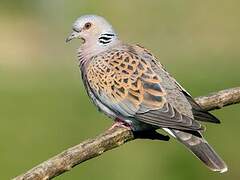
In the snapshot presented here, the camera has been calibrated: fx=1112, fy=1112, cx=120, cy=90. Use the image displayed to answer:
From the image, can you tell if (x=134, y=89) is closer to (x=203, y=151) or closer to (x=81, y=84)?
(x=203, y=151)

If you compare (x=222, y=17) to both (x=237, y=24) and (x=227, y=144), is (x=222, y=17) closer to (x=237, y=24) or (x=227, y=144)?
(x=237, y=24)

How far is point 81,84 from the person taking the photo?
10.9 meters

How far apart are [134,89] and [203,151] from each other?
527 mm

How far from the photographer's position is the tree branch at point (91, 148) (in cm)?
389

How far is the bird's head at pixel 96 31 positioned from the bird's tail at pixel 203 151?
75 cm

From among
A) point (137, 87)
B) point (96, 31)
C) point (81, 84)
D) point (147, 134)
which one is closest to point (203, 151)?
point (147, 134)

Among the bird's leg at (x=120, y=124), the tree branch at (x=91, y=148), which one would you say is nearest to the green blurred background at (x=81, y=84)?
the bird's leg at (x=120, y=124)

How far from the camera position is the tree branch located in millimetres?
3893

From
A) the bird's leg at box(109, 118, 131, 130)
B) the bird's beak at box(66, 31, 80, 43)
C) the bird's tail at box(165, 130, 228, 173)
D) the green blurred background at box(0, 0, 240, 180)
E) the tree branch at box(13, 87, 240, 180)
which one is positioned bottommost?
the green blurred background at box(0, 0, 240, 180)

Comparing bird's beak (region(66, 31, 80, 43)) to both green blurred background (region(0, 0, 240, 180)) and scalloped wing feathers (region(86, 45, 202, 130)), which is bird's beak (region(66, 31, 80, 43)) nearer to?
scalloped wing feathers (region(86, 45, 202, 130))

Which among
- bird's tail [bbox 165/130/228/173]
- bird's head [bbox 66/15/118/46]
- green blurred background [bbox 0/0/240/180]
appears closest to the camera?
bird's tail [bbox 165/130/228/173]

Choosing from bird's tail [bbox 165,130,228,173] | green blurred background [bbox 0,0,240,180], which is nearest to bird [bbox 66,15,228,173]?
bird's tail [bbox 165,130,228,173]

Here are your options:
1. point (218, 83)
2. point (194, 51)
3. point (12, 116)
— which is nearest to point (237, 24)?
point (194, 51)

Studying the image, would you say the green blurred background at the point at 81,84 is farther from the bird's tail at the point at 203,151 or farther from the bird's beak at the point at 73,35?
the bird's tail at the point at 203,151
